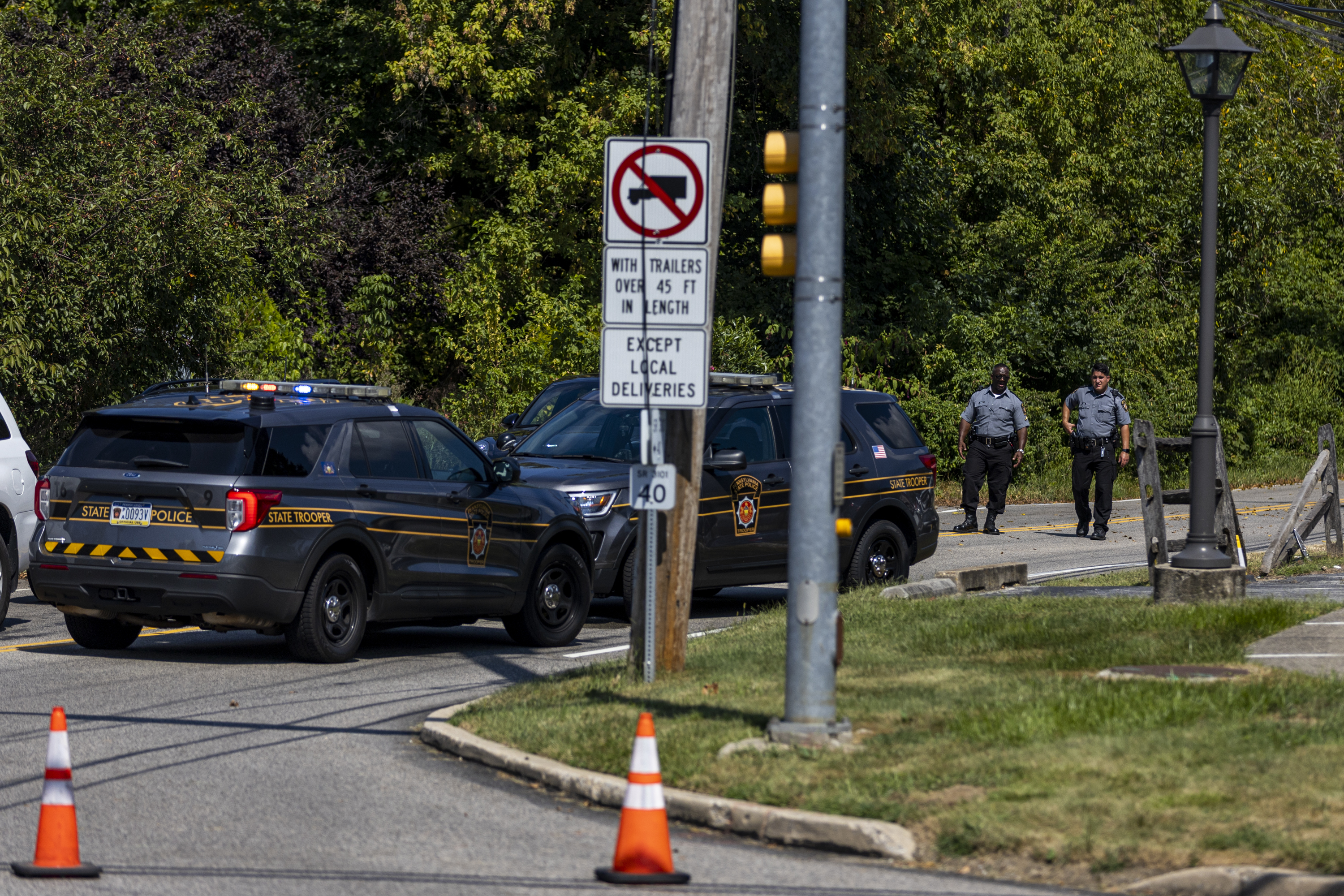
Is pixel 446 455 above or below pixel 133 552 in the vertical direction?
above

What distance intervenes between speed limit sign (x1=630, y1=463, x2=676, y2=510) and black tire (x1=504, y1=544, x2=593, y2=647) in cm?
→ 356

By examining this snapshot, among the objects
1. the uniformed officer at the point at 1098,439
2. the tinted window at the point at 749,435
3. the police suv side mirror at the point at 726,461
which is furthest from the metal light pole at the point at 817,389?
the uniformed officer at the point at 1098,439

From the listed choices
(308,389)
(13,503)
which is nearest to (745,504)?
(308,389)

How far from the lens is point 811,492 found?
7.80 meters

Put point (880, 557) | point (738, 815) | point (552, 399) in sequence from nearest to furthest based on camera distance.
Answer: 1. point (738, 815)
2. point (880, 557)
3. point (552, 399)

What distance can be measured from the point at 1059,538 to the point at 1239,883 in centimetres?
1669

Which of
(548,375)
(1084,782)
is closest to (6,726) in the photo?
(1084,782)

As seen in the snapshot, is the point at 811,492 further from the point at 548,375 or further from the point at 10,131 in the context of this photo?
the point at 548,375

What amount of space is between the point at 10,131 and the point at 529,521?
28.4 ft

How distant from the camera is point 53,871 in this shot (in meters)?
6.18

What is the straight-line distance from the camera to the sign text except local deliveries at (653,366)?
367 inches

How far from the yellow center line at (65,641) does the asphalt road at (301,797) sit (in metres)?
0.23

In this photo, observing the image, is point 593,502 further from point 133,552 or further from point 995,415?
point 995,415

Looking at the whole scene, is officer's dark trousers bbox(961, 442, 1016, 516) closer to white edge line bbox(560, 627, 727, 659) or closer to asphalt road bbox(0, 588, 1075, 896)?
white edge line bbox(560, 627, 727, 659)
